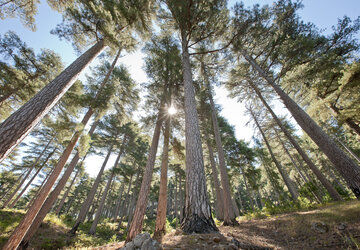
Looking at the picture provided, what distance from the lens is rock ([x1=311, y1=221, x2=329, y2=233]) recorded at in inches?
146

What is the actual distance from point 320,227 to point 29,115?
906 cm

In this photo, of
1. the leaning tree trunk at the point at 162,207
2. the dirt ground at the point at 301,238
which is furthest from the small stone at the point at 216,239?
the leaning tree trunk at the point at 162,207

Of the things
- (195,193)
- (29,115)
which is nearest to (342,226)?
(195,193)

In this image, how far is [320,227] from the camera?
3838 mm

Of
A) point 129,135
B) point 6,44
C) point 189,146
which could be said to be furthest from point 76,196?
point 189,146

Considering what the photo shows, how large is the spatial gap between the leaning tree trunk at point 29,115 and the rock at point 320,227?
338 inches

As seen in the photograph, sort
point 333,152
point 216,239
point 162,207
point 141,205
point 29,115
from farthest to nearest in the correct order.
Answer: point 162,207 < point 333,152 < point 141,205 < point 29,115 < point 216,239

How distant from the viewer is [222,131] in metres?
15.4

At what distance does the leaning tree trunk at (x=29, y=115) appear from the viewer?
320 cm

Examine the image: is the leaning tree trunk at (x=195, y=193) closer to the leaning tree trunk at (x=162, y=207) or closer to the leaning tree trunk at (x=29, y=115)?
the leaning tree trunk at (x=162, y=207)

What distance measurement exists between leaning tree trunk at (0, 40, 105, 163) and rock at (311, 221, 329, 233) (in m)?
8.59

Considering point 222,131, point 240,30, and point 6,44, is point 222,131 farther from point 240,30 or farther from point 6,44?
point 6,44

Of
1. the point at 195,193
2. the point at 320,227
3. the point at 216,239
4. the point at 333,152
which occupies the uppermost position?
the point at 333,152

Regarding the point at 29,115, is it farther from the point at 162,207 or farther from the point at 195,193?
the point at 162,207
